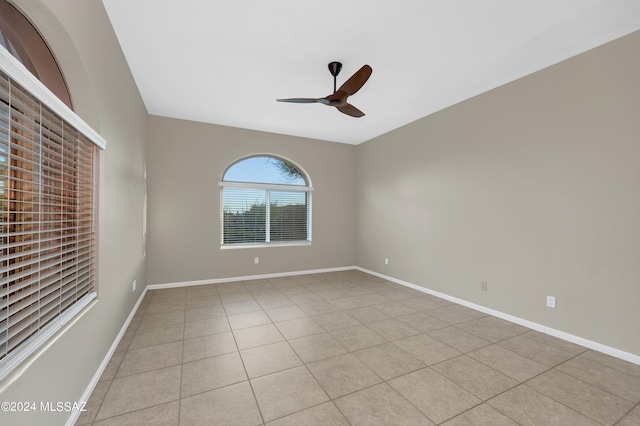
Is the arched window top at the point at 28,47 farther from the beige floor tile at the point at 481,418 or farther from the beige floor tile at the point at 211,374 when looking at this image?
the beige floor tile at the point at 481,418

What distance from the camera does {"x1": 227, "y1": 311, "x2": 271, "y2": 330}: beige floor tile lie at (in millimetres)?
2938

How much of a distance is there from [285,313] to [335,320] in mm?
640

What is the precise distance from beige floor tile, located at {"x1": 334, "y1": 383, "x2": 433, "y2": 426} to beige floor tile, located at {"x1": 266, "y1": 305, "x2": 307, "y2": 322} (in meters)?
1.46

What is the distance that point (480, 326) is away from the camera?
9.69 feet

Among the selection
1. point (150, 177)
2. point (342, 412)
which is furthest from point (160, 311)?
point (342, 412)

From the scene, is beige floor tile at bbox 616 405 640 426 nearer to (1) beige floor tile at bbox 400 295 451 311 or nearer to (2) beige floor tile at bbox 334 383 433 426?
(2) beige floor tile at bbox 334 383 433 426

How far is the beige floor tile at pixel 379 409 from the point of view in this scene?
159 centimetres

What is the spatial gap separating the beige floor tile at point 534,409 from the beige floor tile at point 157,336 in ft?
8.95

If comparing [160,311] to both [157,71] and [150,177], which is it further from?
[157,71]

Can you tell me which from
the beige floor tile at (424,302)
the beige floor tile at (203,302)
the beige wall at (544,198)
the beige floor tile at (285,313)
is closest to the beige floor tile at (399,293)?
Answer: the beige floor tile at (424,302)

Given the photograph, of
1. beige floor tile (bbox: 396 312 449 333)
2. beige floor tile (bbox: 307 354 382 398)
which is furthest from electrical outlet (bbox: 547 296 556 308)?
beige floor tile (bbox: 307 354 382 398)

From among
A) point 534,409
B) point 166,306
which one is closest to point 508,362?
point 534,409

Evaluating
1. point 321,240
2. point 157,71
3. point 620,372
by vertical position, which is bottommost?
point 620,372

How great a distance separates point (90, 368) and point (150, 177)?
3133mm
